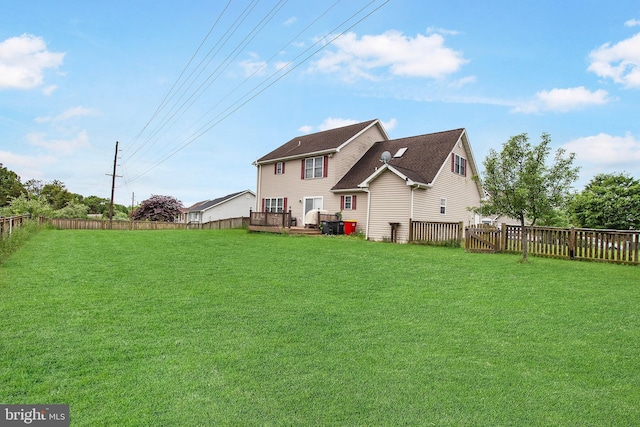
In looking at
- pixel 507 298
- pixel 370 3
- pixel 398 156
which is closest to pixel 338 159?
pixel 398 156

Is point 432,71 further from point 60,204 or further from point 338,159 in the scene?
point 60,204

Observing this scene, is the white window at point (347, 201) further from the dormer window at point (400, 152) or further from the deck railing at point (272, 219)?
the dormer window at point (400, 152)

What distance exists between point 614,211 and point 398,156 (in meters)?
16.3

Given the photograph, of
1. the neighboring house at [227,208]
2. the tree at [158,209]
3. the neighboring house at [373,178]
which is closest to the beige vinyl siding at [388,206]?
the neighboring house at [373,178]

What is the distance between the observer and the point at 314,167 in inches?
946

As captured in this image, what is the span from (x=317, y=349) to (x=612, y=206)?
29.6 m

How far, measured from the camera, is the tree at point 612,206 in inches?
953

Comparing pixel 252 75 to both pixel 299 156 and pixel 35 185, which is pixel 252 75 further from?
pixel 35 185

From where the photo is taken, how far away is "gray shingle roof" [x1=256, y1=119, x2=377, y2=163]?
78.2ft

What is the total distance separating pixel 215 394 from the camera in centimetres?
288

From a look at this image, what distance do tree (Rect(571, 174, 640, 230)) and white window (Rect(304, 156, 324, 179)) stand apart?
54.7ft

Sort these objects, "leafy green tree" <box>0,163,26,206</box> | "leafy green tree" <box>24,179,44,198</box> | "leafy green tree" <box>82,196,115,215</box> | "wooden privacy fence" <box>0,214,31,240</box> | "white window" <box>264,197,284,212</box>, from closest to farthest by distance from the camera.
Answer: "wooden privacy fence" <box>0,214,31,240</box>
"white window" <box>264,197,284,212</box>
"leafy green tree" <box>0,163,26,206</box>
"leafy green tree" <box>24,179,44,198</box>
"leafy green tree" <box>82,196,115,215</box>

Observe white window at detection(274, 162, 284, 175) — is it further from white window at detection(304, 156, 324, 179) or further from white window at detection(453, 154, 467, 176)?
white window at detection(453, 154, 467, 176)

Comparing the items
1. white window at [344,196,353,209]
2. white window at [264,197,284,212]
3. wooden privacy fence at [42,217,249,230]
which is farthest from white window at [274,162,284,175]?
white window at [344,196,353,209]
